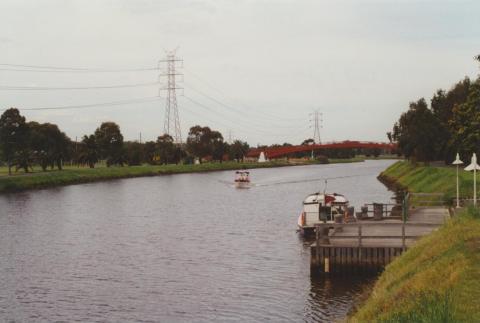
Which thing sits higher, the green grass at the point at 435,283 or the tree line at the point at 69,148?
the tree line at the point at 69,148

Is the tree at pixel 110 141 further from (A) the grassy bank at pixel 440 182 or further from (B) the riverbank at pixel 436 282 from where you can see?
(B) the riverbank at pixel 436 282

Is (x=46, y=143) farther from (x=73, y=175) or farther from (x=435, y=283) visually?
(x=435, y=283)

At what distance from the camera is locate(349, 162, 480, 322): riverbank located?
45.4 feet

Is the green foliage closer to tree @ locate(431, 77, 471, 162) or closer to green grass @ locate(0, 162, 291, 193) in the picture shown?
tree @ locate(431, 77, 471, 162)

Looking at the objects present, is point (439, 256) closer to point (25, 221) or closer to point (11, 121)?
point (25, 221)

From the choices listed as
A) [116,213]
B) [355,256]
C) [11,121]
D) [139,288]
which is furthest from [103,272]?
[11,121]

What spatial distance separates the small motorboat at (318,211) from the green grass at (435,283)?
17.4m

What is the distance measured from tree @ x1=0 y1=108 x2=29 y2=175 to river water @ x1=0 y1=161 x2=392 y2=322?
1755 inches

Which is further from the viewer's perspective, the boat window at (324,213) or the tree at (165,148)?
the tree at (165,148)

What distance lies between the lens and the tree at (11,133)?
109 m

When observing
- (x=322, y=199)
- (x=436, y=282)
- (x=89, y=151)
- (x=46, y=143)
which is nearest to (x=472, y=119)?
(x=322, y=199)

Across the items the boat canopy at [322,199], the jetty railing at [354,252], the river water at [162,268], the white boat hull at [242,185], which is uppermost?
the boat canopy at [322,199]

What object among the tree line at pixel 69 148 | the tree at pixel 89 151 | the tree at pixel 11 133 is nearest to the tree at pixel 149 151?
the tree line at pixel 69 148

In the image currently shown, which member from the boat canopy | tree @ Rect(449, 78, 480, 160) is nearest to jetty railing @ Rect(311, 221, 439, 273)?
the boat canopy
